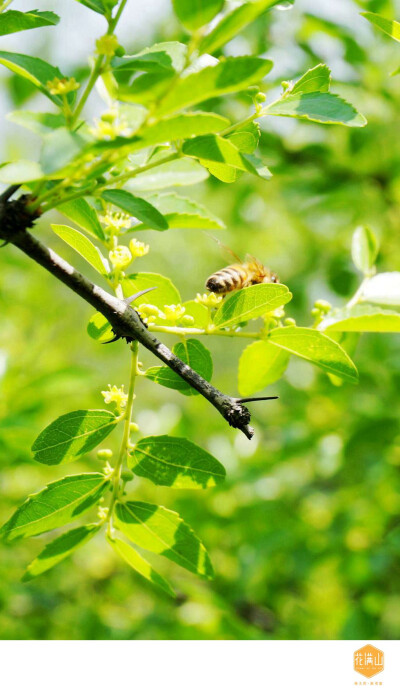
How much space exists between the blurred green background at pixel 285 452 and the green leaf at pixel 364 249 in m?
1.00

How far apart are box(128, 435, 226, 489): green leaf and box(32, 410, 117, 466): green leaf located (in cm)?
7

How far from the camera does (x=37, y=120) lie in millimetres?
742

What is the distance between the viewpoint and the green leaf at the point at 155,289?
1.11 m

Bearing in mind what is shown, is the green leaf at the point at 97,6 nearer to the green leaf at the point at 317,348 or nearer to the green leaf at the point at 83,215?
the green leaf at the point at 83,215

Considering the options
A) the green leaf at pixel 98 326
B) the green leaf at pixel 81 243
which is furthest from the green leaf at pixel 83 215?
the green leaf at pixel 98 326

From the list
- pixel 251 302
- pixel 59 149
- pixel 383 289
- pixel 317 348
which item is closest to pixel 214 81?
pixel 59 149

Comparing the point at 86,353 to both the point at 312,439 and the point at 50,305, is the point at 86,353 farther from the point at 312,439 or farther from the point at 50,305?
the point at 312,439

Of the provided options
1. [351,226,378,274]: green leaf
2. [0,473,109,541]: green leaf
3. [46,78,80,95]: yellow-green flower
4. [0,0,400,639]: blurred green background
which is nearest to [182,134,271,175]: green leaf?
[46,78,80,95]: yellow-green flower

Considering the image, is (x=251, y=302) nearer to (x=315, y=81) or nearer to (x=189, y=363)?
(x=189, y=363)

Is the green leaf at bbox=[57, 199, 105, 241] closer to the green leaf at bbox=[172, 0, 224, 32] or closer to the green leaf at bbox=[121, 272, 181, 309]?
the green leaf at bbox=[121, 272, 181, 309]

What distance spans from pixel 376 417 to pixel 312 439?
0.41 m

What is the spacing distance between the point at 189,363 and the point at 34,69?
1.67ft

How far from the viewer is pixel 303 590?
3166 mm

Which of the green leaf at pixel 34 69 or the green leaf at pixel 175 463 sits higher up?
the green leaf at pixel 34 69
